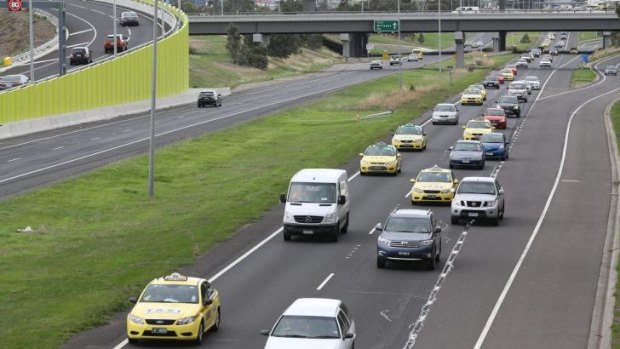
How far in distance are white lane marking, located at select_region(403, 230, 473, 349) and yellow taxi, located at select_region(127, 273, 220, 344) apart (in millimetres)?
4098

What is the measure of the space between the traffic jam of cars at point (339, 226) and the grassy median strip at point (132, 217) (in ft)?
7.56

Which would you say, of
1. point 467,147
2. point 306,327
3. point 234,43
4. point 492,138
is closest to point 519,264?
point 306,327

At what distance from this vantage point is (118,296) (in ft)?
99.7

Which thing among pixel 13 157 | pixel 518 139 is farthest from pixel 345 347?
pixel 518 139

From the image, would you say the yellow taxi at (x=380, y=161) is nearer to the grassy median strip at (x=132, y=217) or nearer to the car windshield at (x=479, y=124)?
the grassy median strip at (x=132, y=217)

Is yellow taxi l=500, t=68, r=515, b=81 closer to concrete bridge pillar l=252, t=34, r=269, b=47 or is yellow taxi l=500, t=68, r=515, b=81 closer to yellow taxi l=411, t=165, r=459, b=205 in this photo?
concrete bridge pillar l=252, t=34, r=269, b=47

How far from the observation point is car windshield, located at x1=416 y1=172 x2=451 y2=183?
48.3 metres

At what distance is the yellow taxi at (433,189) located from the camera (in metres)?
47.8

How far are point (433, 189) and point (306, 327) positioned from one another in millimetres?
25445

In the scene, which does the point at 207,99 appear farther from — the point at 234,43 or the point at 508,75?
the point at 234,43

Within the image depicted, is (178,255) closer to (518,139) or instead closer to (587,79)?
(518,139)

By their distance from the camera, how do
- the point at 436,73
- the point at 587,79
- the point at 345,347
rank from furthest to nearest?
the point at 436,73, the point at 587,79, the point at 345,347

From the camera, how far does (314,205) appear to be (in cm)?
3934

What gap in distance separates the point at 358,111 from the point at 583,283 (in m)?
67.5
